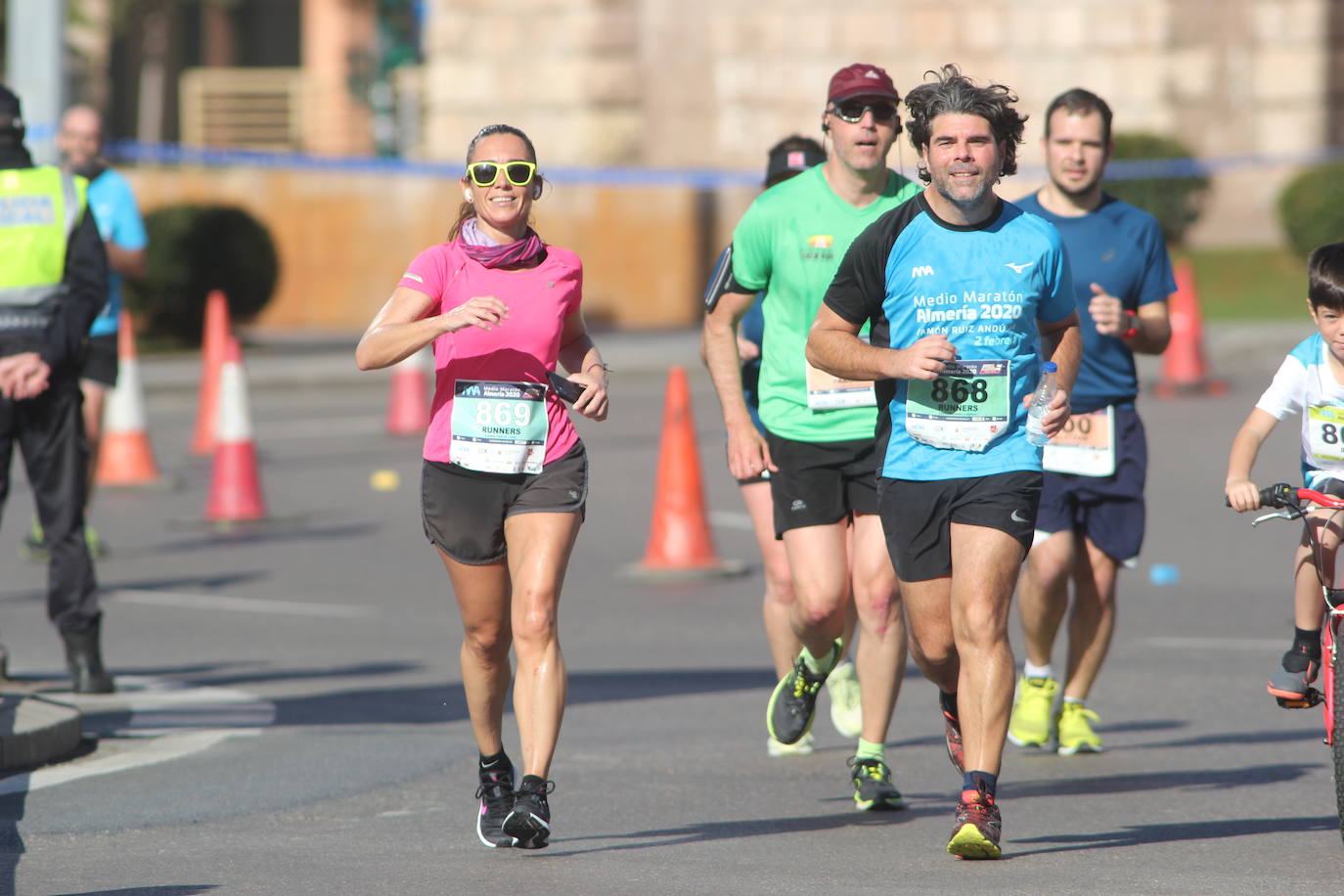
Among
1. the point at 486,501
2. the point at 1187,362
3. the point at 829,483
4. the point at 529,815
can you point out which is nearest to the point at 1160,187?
the point at 1187,362

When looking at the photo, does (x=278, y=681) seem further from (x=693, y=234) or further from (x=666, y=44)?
(x=666, y=44)

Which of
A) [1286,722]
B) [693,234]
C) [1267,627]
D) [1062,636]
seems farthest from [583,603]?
[693,234]

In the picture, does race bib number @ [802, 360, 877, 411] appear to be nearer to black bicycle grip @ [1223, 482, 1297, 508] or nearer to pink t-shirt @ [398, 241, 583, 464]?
pink t-shirt @ [398, 241, 583, 464]

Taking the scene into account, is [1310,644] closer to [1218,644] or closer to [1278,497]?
[1278,497]

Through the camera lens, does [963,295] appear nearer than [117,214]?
Yes

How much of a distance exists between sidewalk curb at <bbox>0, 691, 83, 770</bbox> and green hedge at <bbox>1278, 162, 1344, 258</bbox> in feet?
74.3

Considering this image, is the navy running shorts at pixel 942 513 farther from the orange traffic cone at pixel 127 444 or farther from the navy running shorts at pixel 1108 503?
the orange traffic cone at pixel 127 444

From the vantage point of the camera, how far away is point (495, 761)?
6.40 m

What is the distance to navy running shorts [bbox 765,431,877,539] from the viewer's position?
24.2ft

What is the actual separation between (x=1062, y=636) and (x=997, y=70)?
22007 millimetres

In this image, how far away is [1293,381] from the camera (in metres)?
6.52

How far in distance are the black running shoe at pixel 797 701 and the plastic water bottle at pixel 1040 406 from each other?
1485mm

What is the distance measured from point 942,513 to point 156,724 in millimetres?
3396

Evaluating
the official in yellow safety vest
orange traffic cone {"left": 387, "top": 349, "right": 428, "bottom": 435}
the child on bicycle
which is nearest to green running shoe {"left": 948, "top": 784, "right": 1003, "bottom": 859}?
the child on bicycle
